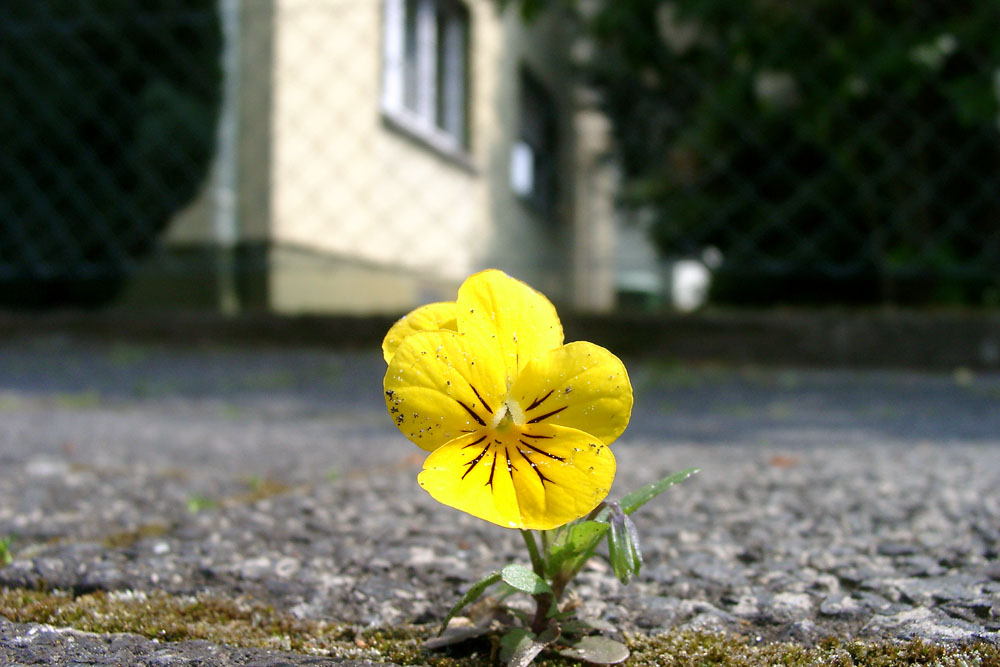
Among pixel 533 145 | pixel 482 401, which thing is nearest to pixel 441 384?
pixel 482 401

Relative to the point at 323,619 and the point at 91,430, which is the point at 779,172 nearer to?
the point at 91,430

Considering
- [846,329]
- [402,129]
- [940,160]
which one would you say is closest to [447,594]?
[846,329]

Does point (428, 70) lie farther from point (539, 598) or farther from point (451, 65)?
point (539, 598)

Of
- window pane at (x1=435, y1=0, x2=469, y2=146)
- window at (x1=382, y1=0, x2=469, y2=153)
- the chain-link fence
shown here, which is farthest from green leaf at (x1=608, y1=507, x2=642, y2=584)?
window pane at (x1=435, y1=0, x2=469, y2=146)

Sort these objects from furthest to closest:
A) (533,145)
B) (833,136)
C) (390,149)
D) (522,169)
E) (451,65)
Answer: (522,169)
(533,145)
(451,65)
(390,149)
(833,136)

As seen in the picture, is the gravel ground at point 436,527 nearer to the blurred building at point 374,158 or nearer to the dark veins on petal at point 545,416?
the dark veins on petal at point 545,416

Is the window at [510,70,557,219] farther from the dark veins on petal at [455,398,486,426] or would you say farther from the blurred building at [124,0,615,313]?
the dark veins on petal at [455,398,486,426]
